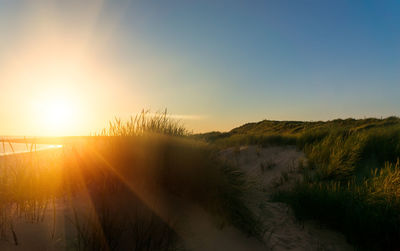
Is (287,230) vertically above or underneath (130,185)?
underneath

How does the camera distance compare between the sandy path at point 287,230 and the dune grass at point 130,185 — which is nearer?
the dune grass at point 130,185

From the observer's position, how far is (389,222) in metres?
4.06

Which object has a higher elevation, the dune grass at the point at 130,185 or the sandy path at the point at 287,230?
the dune grass at the point at 130,185

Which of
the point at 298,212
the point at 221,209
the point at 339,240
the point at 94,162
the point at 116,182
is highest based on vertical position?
the point at 94,162

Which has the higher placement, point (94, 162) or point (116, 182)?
point (94, 162)

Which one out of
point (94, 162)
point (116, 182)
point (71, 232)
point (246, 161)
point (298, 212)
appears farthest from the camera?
point (246, 161)

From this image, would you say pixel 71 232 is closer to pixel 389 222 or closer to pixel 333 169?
pixel 389 222

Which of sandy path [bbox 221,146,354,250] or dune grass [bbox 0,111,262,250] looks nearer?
dune grass [bbox 0,111,262,250]

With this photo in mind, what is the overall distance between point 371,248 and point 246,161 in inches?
286

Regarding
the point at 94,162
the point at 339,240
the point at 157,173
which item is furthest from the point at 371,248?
the point at 94,162

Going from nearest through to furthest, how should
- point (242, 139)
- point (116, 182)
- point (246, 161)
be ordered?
point (116, 182), point (246, 161), point (242, 139)

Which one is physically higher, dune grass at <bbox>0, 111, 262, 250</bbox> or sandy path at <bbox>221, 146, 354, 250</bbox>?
dune grass at <bbox>0, 111, 262, 250</bbox>

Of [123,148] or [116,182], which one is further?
[123,148]

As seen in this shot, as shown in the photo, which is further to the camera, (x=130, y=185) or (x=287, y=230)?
(x=287, y=230)
